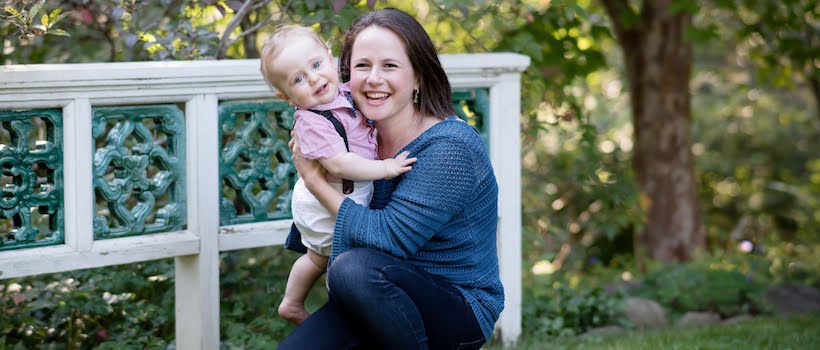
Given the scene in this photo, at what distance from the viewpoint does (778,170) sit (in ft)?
33.4

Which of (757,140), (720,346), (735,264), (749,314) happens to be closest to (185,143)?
(720,346)

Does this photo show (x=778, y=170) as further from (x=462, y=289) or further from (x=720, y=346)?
(x=462, y=289)

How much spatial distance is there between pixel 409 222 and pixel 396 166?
5.9 inches

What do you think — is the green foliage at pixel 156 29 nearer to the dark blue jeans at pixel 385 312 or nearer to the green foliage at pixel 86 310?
the green foliage at pixel 86 310

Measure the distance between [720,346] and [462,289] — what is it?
1720 millimetres

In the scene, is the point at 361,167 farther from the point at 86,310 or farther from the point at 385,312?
the point at 86,310

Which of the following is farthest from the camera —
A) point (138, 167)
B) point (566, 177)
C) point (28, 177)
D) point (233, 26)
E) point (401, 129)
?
point (566, 177)

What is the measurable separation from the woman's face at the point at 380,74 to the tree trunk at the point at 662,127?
3.74 metres

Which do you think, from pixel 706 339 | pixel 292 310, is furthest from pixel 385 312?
pixel 706 339

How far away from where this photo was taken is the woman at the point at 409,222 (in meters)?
2.50

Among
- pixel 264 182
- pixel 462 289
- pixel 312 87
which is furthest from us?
pixel 264 182

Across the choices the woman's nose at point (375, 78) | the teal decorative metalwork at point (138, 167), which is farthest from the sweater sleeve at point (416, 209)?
the teal decorative metalwork at point (138, 167)

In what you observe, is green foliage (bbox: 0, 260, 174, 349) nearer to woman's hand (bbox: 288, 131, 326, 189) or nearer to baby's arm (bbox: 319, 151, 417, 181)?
woman's hand (bbox: 288, 131, 326, 189)

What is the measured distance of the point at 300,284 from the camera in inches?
113
